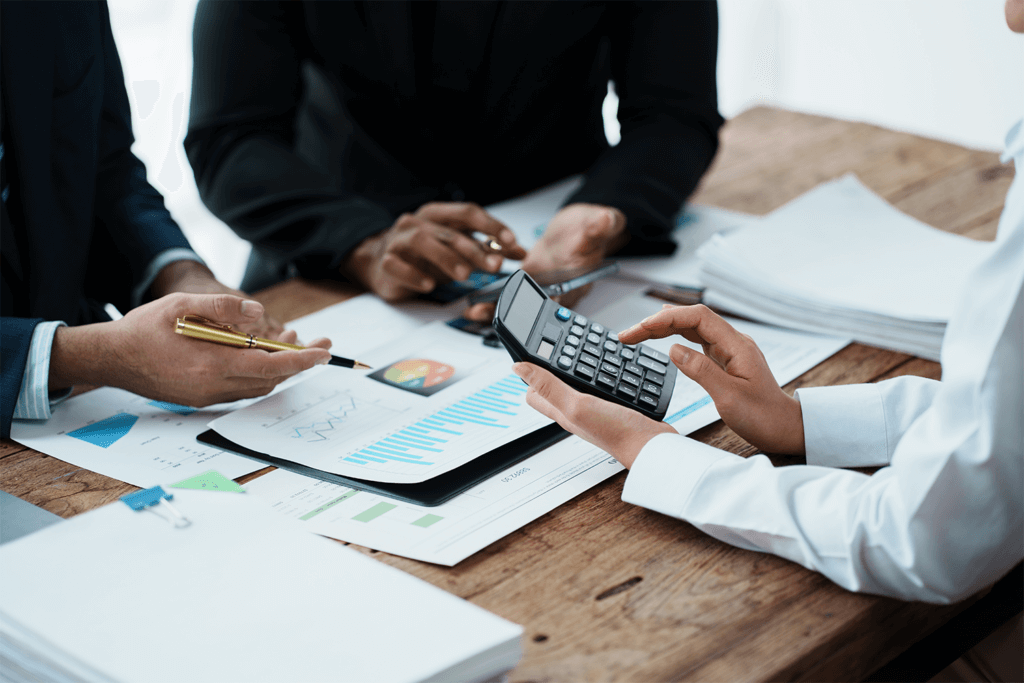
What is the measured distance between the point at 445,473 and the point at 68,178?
673 millimetres

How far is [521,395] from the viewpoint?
830mm

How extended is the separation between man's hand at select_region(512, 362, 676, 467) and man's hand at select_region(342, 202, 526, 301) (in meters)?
0.37

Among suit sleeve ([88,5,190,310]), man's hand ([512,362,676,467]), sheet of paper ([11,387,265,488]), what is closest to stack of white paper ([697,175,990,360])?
man's hand ([512,362,676,467])

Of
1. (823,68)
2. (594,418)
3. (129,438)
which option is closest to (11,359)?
(129,438)

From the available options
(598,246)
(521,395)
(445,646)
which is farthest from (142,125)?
(445,646)

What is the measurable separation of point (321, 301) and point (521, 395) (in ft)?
1.34

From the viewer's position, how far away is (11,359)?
2.67 feet

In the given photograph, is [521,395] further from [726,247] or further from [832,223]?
[832,223]

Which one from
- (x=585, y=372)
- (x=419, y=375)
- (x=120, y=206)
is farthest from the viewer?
(x=120, y=206)

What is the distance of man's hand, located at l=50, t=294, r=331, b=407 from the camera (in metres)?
0.80

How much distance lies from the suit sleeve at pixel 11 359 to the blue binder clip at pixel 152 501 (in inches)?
11.0

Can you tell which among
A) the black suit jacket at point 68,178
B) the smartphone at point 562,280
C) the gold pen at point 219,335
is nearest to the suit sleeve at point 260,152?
the black suit jacket at point 68,178

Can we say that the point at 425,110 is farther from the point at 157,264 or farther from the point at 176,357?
the point at 176,357

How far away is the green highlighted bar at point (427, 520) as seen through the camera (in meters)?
0.65
